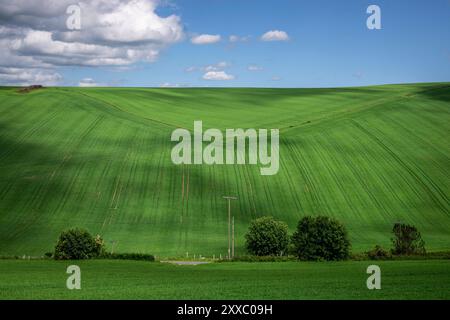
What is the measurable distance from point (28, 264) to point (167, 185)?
3549 cm

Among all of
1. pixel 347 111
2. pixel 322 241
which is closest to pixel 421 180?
pixel 347 111

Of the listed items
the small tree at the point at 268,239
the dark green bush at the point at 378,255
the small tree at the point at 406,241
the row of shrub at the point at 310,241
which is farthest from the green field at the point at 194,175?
the dark green bush at the point at 378,255

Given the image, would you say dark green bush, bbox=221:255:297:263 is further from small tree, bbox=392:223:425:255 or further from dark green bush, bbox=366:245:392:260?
small tree, bbox=392:223:425:255

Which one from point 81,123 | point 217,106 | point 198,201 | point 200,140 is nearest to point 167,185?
point 198,201

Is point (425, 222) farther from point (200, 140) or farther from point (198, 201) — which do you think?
point (200, 140)

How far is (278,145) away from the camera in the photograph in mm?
101562

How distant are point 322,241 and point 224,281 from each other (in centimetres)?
1981

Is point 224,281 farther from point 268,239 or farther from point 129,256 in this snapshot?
point 268,239

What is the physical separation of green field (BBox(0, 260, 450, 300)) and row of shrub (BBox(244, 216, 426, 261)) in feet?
9.43

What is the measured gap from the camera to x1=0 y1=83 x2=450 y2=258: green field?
76000mm

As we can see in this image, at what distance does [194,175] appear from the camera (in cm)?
9075

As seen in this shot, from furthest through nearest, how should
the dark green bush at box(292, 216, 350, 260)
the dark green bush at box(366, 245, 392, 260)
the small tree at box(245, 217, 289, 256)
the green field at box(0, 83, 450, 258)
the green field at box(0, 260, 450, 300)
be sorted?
the green field at box(0, 83, 450, 258) → the small tree at box(245, 217, 289, 256) → the dark green bush at box(366, 245, 392, 260) → the dark green bush at box(292, 216, 350, 260) → the green field at box(0, 260, 450, 300)

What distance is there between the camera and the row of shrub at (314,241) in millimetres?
57562

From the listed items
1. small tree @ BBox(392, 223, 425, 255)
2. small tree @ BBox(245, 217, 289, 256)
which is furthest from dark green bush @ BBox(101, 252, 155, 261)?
small tree @ BBox(392, 223, 425, 255)
